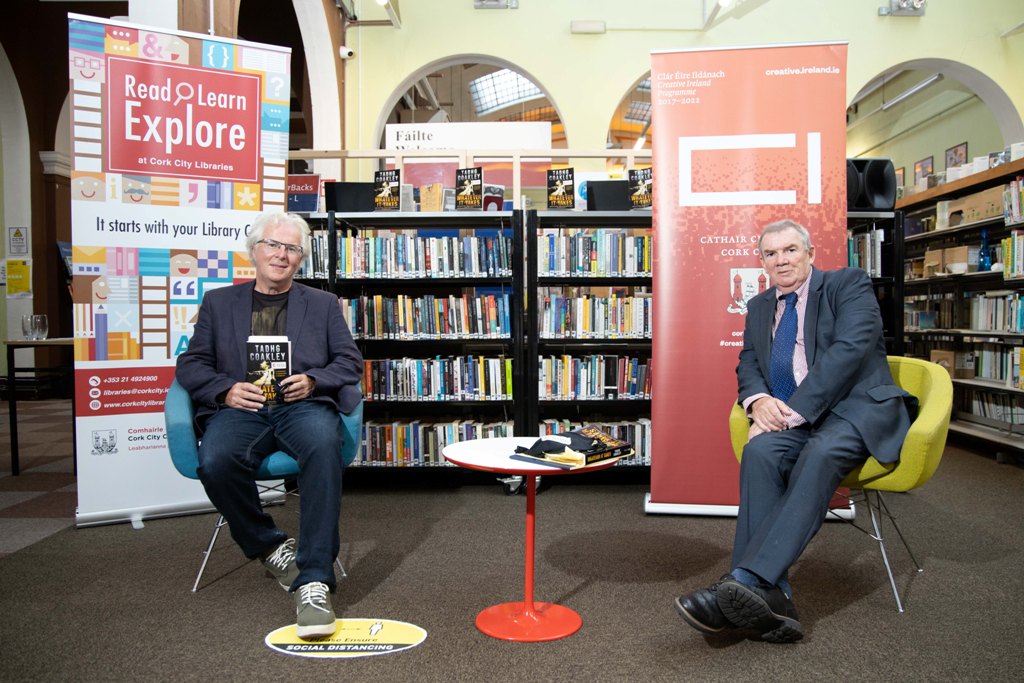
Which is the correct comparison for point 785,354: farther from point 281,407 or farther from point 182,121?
point 182,121

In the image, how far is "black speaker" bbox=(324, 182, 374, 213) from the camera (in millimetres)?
4051

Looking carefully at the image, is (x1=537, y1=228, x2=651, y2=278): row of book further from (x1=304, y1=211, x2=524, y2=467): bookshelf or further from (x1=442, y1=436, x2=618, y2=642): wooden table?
(x1=442, y1=436, x2=618, y2=642): wooden table

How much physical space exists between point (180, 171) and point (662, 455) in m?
2.76

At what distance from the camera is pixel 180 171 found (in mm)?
3416

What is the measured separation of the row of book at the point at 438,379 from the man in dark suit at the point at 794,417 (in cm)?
164

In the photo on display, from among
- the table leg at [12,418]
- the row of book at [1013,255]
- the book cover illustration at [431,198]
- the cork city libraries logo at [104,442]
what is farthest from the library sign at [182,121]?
the row of book at [1013,255]

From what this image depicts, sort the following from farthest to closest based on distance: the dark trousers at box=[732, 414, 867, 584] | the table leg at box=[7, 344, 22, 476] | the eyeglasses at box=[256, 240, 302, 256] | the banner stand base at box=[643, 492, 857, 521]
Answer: the table leg at box=[7, 344, 22, 476], the banner stand base at box=[643, 492, 857, 521], the eyeglasses at box=[256, 240, 302, 256], the dark trousers at box=[732, 414, 867, 584]

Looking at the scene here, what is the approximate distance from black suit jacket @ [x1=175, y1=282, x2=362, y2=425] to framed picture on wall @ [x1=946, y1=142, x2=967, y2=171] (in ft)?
31.0

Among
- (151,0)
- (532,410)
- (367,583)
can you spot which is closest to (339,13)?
(151,0)

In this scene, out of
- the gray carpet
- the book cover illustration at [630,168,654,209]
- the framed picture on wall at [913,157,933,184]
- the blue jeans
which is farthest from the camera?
the framed picture on wall at [913,157,933,184]

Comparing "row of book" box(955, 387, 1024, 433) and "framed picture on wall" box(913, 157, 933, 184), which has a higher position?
"framed picture on wall" box(913, 157, 933, 184)

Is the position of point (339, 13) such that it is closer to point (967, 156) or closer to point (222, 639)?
point (222, 639)

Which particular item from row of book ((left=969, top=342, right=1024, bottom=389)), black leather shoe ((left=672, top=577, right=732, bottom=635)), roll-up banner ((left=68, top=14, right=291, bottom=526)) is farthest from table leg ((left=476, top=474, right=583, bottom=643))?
row of book ((left=969, top=342, right=1024, bottom=389))

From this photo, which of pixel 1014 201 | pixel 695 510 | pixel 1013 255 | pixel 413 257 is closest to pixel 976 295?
pixel 1013 255
